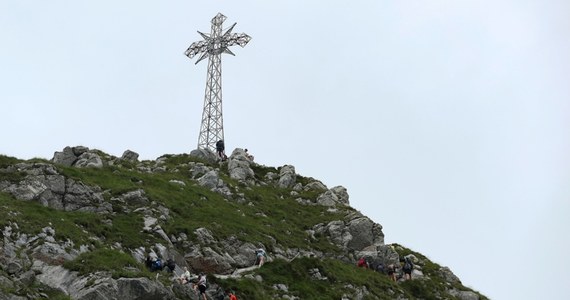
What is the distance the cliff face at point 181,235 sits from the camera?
39.6 metres

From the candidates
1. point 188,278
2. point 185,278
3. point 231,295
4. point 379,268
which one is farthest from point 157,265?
point 379,268

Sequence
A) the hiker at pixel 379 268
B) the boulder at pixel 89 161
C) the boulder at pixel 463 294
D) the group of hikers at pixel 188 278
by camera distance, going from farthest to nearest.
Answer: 1. the boulder at pixel 89 161
2. the boulder at pixel 463 294
3. the hiker at pixel 379 268
4. the group of hikers at pixel 188 278

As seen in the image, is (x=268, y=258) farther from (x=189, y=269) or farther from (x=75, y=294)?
(x=75, y=294)

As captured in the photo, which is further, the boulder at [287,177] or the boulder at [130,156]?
the boulder at [287,177]

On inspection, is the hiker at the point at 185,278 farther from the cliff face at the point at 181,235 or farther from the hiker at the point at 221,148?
the hiker at the point at 221,148

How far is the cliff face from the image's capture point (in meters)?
39.6

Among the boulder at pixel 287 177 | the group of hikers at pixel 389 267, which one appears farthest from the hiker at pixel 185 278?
the boulder at pixel 287 177

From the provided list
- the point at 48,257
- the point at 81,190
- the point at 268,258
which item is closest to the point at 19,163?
the point at 81,190

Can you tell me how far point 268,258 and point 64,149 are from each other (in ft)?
83.7

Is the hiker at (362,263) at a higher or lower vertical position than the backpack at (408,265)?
lower

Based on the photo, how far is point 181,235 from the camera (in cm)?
5097

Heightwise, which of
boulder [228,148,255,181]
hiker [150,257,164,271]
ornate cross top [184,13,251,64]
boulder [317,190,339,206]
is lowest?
hiker [150,257,164,271]

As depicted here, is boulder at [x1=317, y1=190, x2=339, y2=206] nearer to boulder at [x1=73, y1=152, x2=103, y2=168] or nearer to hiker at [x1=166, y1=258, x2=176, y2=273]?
boulder at [x1=73, y1=152, x2=103, y2=168]

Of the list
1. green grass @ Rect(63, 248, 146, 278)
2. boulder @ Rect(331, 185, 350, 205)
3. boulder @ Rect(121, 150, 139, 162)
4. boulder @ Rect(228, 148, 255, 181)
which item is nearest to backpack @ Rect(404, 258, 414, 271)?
boulder @ Rect(331, 185, 350, 205)
